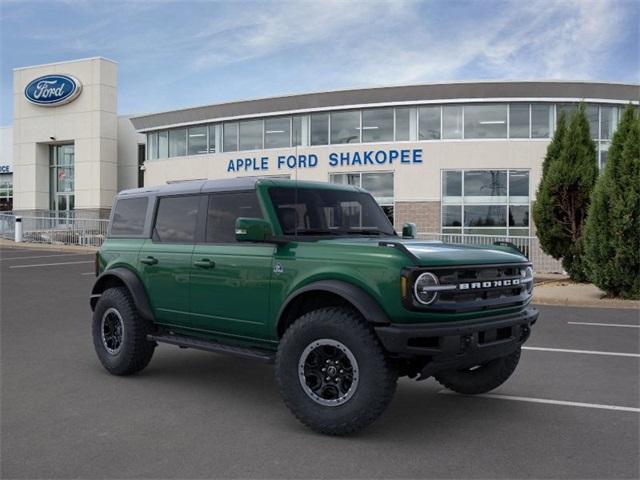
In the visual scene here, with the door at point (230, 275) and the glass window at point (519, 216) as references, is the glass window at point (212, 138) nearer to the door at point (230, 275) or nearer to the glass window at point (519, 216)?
the glass window at point (519, 216)

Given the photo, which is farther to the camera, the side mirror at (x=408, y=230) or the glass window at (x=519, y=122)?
the glass window at (x=519, y=122)

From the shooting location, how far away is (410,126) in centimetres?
2684

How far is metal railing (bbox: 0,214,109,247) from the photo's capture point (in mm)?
31359

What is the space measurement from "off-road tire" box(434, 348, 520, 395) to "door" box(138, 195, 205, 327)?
2.42 m

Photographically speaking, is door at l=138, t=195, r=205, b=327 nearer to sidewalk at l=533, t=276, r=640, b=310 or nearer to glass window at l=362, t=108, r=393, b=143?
sidewalk at l=533, t=276, r=640, b=310

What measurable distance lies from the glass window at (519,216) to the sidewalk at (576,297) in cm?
977

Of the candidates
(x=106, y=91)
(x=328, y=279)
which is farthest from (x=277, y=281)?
(x=106, y=91)


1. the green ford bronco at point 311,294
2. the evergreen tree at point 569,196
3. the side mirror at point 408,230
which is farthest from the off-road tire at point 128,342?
the evergreen tree at point 569,196

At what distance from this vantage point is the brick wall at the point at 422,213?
26469 millimetres

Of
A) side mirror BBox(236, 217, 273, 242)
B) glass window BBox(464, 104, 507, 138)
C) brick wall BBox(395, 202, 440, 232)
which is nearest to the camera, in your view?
side mirror BBox(236, 217, 273, 242)

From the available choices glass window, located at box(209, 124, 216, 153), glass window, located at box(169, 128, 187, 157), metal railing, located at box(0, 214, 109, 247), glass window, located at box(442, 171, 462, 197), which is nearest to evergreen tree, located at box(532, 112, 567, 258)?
glass window, located at box(442, 171, 462, 197)

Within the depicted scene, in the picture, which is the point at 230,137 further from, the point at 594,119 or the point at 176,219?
the point at 176,219

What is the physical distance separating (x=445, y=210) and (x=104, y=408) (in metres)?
22.5

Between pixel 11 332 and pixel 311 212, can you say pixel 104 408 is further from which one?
pixel 11 332
